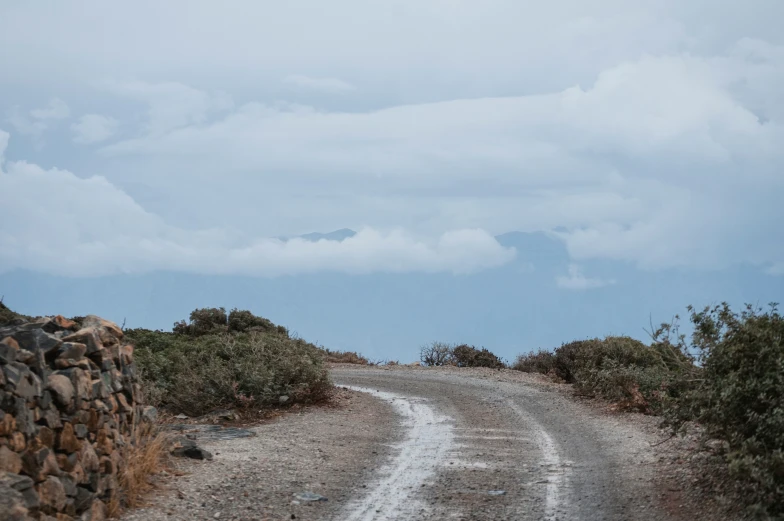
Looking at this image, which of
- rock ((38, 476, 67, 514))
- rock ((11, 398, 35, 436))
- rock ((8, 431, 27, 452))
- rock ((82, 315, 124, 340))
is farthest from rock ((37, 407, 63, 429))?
rock ((82, 315, 124, 340))

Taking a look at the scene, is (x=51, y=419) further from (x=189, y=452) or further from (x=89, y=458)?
(x=189, y=452)

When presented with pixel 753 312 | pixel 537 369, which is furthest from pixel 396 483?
pixel 537 369

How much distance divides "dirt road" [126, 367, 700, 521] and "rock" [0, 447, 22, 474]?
1.98 metres

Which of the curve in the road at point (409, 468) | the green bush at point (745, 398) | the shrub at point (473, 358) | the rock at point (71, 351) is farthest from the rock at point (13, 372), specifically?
the shrub at point (473, 358)

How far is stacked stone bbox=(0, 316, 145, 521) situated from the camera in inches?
281

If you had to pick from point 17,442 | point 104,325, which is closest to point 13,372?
point 17,442

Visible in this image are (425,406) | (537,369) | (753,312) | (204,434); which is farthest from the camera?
(537,369)

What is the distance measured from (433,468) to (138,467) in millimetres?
4181

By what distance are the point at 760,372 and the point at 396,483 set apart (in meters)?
4.71

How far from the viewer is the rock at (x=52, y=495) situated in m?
7.41

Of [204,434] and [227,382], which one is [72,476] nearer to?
[204,434]

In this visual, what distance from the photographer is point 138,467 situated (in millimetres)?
9586

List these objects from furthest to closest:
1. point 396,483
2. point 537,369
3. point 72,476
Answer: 1. point 537,369
2. point 396,483
3. point 72,476

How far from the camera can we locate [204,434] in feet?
46.3
